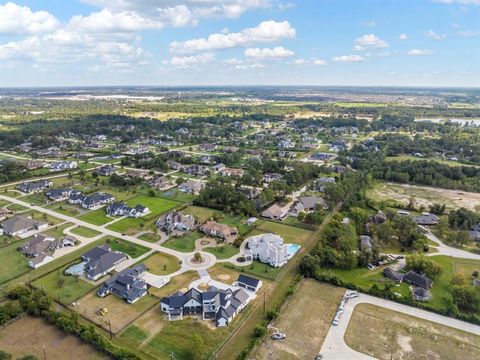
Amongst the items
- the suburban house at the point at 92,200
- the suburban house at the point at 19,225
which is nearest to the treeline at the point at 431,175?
the suburban house at the point at 92,200

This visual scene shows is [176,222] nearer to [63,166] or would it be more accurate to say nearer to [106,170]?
[106,170]

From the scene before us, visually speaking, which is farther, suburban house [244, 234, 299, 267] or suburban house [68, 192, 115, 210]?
suburban house [68, 192, 115, 210]

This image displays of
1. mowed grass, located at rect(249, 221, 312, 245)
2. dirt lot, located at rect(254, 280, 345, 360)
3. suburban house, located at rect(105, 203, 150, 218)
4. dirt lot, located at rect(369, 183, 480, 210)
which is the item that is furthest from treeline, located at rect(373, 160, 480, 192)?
suburban house, located at rect(105, 203, 150, 218)

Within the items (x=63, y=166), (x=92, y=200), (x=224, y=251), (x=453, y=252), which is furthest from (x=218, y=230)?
(x=63, y=166)

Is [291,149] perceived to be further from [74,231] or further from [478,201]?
[74,231]

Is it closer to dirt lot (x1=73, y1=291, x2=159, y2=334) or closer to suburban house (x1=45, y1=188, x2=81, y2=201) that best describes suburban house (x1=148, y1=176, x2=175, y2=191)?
suburban house (x1=45, y1=188, x2=81, y2=201)
